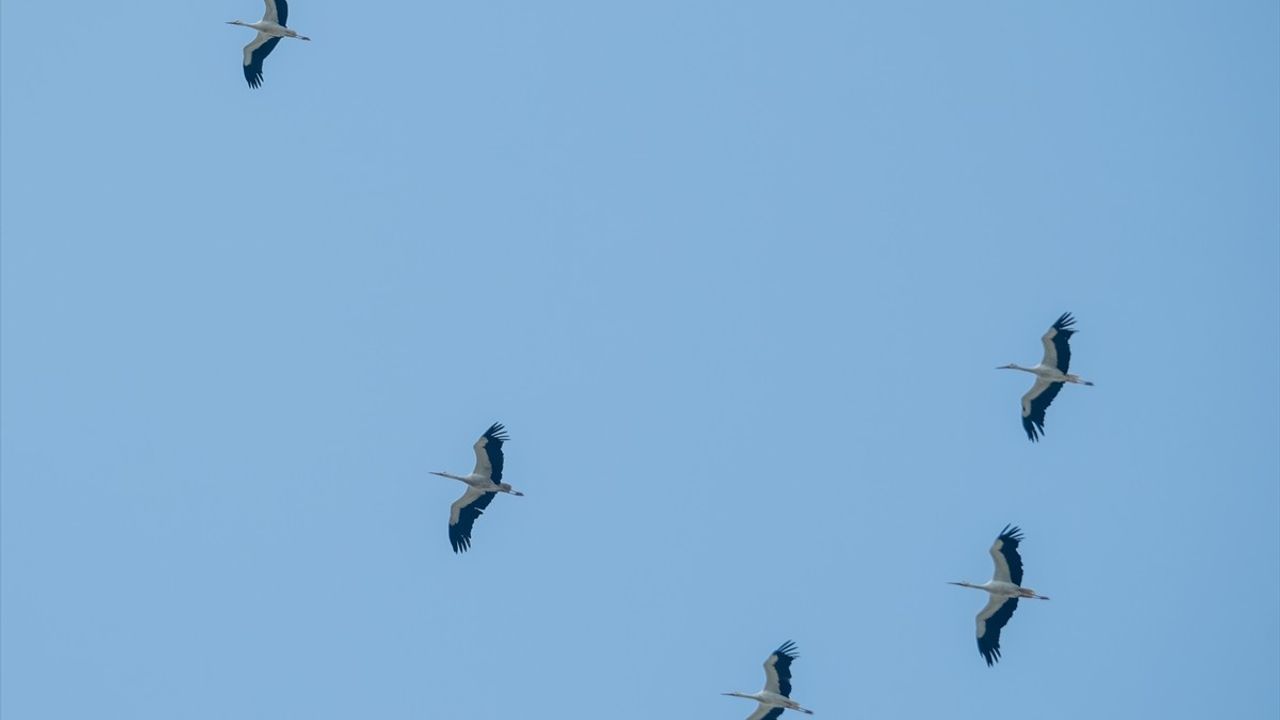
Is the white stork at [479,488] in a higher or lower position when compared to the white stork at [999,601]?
higher

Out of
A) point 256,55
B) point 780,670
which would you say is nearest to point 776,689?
point 780,670

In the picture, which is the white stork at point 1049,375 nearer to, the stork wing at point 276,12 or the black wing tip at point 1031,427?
the black wing tip at point 1031,427

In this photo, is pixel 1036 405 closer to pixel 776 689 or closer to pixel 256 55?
pixel 776 689

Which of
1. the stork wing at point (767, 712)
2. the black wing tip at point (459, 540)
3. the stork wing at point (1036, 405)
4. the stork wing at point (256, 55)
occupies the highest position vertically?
the stork wing at point (256, 55)

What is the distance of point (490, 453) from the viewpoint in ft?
131

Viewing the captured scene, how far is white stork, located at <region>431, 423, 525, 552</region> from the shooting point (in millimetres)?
39938

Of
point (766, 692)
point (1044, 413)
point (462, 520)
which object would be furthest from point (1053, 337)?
point (462, 520)

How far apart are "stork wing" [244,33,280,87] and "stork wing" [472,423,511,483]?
9.93 metres

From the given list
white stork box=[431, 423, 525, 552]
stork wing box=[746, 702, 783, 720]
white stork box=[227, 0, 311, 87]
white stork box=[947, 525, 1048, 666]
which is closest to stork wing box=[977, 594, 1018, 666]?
white stork box=[947, 525, 1048, 666]

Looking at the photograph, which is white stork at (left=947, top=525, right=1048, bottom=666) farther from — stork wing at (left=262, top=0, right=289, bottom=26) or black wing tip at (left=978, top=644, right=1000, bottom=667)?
stork wing at (left=262, top=0, right=289, bottom=26)

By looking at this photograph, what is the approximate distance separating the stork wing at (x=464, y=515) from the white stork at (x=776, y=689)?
588cm

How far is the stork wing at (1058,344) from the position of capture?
41562mm

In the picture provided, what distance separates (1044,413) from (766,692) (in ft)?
26.3

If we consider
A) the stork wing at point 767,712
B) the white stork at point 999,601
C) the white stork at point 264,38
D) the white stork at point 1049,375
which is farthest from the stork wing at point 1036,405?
the white stork at point 264,38
